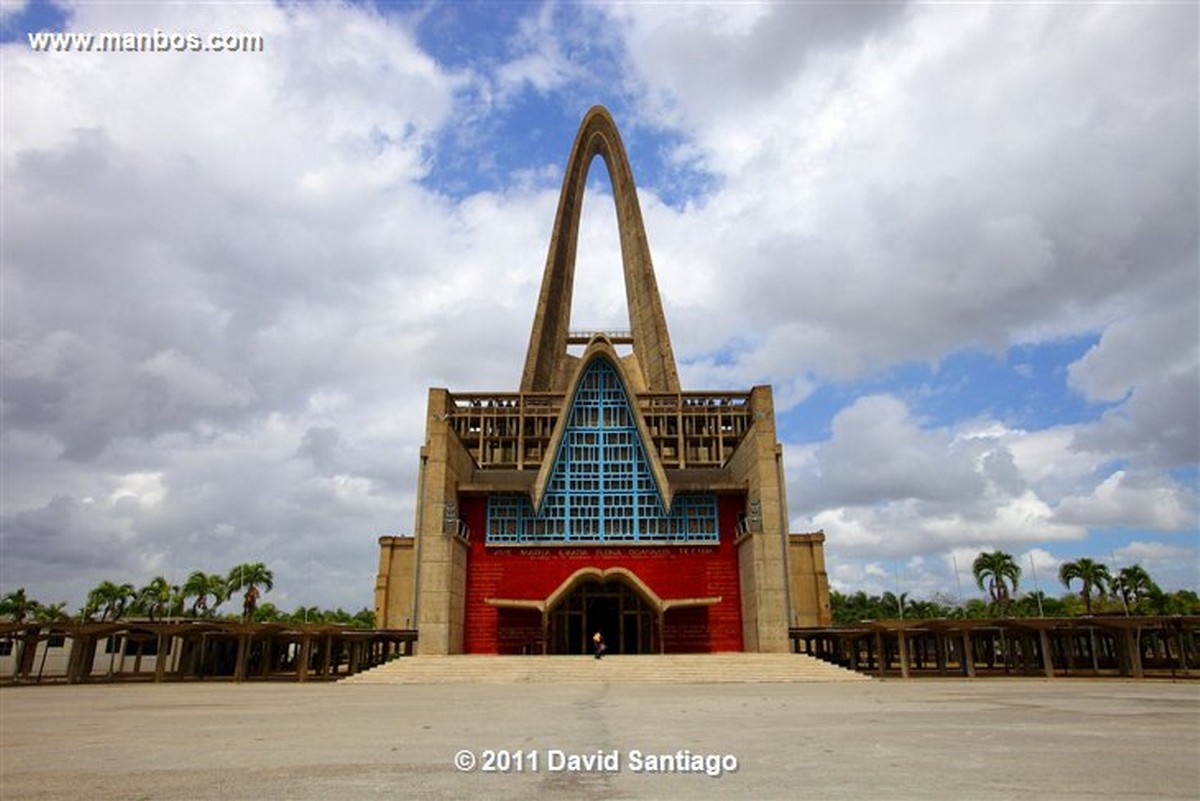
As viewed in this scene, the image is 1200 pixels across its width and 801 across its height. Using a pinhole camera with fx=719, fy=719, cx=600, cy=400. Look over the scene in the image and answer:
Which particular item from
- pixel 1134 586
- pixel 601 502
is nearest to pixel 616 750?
pixel 601 502

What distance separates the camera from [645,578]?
33.8 m

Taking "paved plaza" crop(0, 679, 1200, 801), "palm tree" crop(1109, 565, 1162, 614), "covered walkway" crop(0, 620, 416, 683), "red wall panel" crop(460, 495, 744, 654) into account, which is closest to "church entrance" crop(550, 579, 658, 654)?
"red wall panel" crop(460, 495, 744, 654)

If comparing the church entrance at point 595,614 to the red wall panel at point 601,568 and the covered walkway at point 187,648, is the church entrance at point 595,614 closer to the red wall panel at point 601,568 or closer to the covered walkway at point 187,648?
the red wall panel at point 601,568

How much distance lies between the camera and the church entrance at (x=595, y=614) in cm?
3384

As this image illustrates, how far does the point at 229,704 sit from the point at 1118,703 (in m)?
18.3

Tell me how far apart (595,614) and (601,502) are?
5801mm

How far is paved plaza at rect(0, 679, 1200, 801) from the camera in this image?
6.09 m

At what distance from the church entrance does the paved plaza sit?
19085 millimetres

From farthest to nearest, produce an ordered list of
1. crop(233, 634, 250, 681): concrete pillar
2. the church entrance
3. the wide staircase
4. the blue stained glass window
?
the blue stained glass window → the church entrance → crop(233, 634, 250, 681): concrete pillar → the wide staircase

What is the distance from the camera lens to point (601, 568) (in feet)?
111

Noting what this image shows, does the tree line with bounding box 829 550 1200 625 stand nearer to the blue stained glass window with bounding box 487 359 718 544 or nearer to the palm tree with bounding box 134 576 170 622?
the blue stained glass window with bounding box 487 359 718 544

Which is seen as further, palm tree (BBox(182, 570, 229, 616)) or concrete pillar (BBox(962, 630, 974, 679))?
palm tree (BBox(182, 570, 229, 616))

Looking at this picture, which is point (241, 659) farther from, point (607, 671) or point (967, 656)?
point (967, 656)

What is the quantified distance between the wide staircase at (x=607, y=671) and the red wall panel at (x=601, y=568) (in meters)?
6.43
